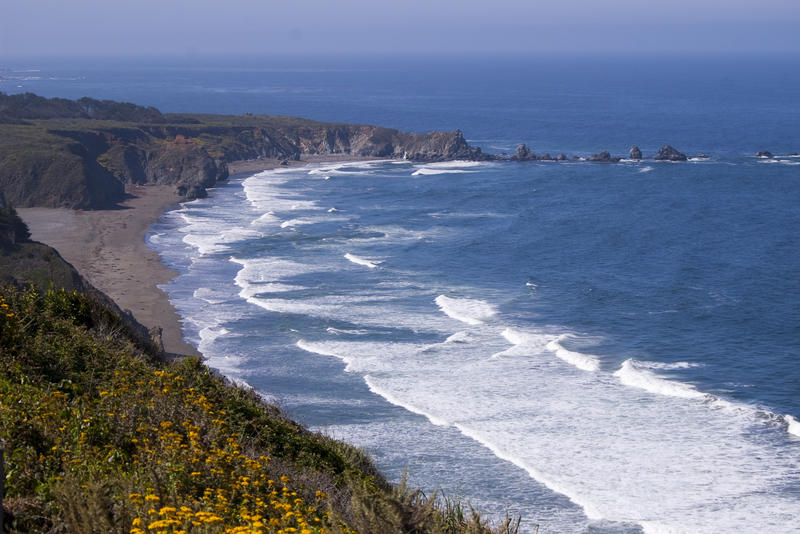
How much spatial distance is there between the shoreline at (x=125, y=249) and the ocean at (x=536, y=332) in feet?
3.70

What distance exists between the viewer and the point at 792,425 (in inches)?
1027

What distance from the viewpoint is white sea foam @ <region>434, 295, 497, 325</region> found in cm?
3881

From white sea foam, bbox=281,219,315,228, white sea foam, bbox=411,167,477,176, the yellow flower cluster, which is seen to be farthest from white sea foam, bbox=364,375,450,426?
white sea foam, bbox=411,167,477,176

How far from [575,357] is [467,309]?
28.0 ft

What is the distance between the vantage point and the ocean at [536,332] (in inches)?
905

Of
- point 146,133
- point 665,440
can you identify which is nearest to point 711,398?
point 665,440

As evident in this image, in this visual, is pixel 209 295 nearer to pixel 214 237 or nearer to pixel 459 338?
pixel 459 338

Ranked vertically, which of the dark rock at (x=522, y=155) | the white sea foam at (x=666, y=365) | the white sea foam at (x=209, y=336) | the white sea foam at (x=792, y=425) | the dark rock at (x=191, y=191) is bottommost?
the white sea foam at (x=209, y=336)

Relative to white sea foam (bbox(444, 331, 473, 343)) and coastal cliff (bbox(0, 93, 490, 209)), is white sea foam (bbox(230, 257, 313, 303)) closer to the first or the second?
white sea foam (bbox(444, 331, 473, 343))

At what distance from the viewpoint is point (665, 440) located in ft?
82.3

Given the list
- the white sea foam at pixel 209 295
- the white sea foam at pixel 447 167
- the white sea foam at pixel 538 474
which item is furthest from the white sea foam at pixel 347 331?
the white sea foam at pixel 447 167

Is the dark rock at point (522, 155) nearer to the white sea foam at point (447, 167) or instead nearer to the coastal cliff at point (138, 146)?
the white sea foam at point (447, 167)

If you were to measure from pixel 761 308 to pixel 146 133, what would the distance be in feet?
283

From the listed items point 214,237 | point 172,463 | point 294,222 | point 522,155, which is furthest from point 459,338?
point 522,155
